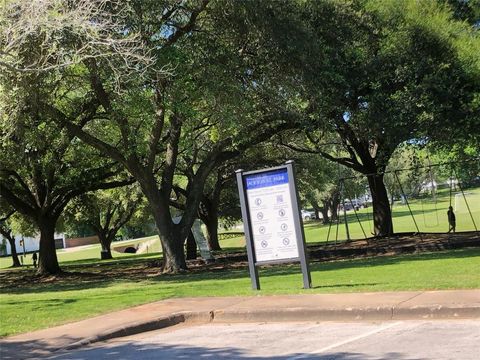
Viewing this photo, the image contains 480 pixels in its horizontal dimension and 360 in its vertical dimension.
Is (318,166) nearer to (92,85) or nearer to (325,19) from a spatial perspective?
(325,19)

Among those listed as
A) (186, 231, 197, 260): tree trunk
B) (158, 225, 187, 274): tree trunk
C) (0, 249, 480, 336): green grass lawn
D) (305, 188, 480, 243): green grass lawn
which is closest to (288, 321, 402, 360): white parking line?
(0, 249, 480, 336): green grass lawn

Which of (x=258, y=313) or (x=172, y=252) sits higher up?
(x=172, y=252)

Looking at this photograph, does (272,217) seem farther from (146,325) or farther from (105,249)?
(105,249)

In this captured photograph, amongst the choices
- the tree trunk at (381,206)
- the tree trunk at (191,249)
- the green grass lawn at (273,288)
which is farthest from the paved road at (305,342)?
the tree trunk at (191,249)

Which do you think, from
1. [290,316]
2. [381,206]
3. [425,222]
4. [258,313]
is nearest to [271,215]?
[258,313]

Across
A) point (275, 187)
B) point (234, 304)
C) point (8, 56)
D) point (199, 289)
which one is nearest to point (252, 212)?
point (275, 187)

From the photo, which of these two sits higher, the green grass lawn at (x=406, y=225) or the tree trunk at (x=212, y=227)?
the tree trunk at (x=212, y=227)

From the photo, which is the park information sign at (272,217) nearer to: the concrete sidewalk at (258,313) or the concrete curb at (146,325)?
the concrete sidewalk at (258,313)

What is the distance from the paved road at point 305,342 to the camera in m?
6.82

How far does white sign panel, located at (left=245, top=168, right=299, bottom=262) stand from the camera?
11.8 meters

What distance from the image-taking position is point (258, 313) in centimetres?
992

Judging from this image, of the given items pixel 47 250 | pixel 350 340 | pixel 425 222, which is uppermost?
pixel 47 250

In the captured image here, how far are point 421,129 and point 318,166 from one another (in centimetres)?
1886

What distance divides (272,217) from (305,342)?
436 centimetres
